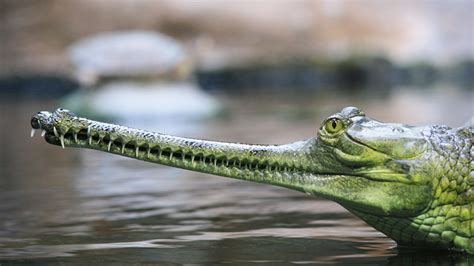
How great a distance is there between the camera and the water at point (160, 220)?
4.77m

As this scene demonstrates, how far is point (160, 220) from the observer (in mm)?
6152

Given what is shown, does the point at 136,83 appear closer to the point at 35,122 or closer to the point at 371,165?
the point at 35,122

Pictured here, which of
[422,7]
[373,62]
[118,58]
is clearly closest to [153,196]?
[118,58]

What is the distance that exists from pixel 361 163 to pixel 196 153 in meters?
0.74

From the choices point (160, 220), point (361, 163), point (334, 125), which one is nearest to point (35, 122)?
point (334, 125)

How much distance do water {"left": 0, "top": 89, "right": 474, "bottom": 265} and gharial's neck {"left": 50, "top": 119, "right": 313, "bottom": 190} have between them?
386mm

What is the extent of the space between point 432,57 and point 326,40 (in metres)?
3.02

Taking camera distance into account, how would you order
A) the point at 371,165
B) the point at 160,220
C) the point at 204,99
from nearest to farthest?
the point at 371,165, the point at 160,220, the point at 204,99

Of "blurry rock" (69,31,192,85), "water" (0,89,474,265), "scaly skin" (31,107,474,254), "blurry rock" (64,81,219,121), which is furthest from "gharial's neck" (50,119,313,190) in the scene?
"blurry rock" (69,31,192,85)

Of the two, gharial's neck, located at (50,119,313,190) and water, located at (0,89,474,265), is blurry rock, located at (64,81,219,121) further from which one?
gharial's neck, located at (50,119,313,190)

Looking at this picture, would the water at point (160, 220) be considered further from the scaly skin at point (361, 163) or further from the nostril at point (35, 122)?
the nostril at point (35, 122)

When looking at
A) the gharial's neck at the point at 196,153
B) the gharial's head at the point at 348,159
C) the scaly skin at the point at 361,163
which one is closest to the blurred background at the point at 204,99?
the scaly skin at the point at 361,163

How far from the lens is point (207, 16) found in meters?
29.1

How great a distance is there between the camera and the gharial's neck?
183 inches
